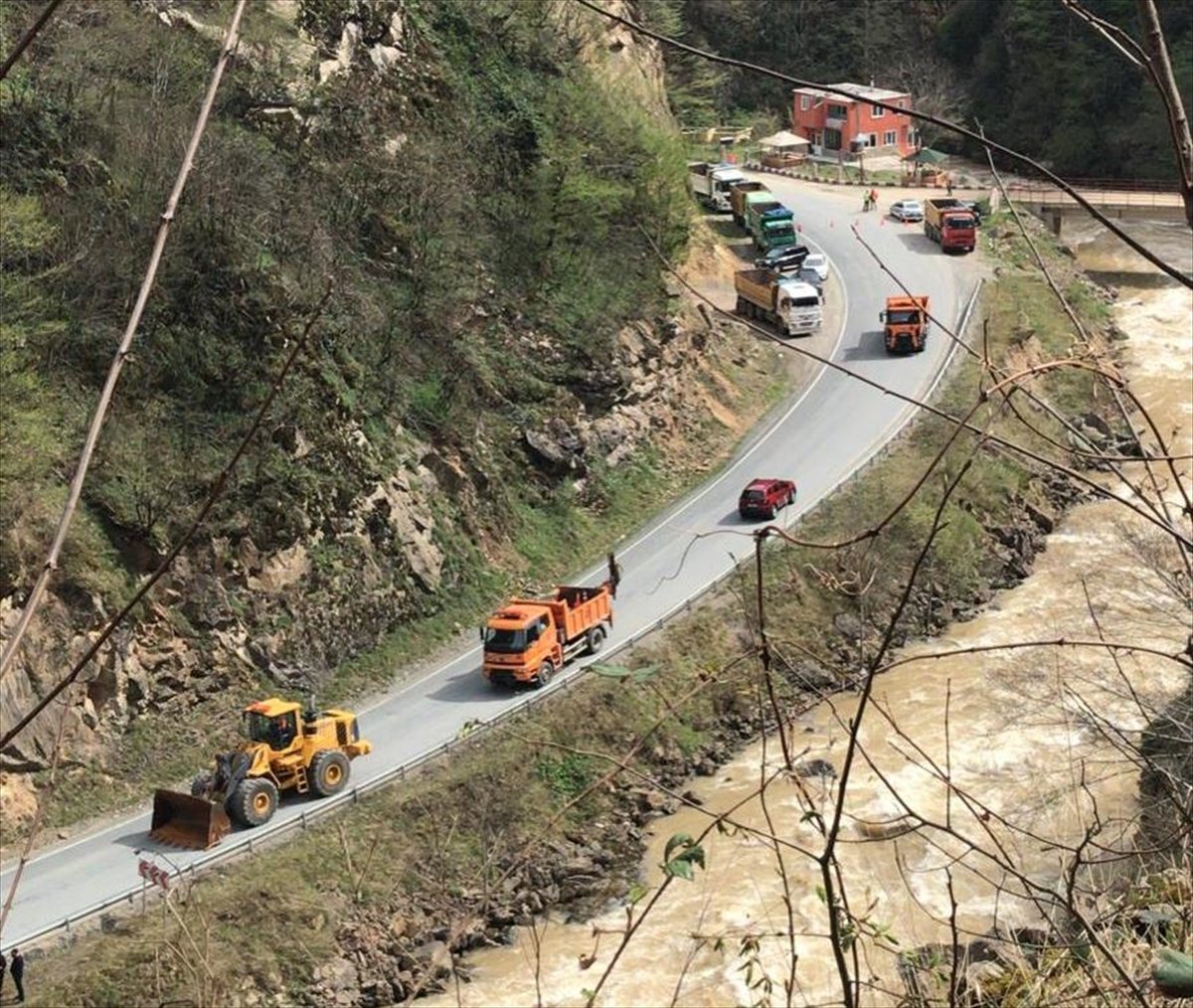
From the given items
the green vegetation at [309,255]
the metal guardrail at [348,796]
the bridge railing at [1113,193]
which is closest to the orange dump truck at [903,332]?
the green vegetation at [309,255]

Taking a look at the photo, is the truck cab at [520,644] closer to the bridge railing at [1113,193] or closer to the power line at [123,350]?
the power line at [123,350]

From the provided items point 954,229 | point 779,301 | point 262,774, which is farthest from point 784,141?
point 262,774

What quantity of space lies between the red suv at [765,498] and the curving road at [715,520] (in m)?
0.26

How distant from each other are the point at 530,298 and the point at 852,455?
734 centimetres

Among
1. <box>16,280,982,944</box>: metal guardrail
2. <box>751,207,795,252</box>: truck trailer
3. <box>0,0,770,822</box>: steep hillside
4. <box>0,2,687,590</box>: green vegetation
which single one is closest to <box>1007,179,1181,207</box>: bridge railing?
<box>751,207,795,252</box>: truck trailer

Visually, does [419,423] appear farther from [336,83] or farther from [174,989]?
[174,989]

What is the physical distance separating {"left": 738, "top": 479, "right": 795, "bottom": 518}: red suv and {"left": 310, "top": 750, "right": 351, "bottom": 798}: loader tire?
1125cm

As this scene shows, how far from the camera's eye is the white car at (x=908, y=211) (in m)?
50.9

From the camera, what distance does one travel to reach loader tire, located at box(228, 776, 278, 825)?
829 inches

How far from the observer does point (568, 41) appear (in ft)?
131

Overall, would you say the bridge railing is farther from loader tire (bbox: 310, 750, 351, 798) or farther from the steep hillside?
loader tire (bbox: 310, 750, 351, 798)

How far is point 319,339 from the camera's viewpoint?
29250 mm

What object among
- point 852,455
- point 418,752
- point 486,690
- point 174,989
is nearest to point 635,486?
point 852,455

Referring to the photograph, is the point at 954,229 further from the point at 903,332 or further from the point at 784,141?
the point at 784,141
